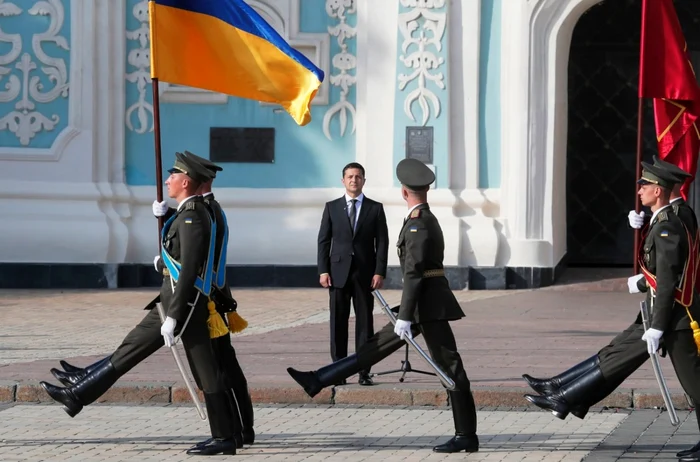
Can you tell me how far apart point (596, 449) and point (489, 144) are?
444 inches

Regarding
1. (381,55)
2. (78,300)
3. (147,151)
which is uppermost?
(381,55)

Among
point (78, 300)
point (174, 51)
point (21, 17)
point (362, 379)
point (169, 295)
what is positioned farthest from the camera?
point (21, 17)

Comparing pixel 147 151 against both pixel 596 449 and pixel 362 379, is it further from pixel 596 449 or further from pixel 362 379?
pixel 596 449

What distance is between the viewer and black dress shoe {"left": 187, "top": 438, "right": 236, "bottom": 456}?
8.08m

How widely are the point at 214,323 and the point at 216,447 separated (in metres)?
0.66

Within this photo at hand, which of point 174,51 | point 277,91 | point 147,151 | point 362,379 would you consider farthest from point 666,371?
point 147,151

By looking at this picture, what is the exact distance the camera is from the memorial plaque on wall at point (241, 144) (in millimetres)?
19531

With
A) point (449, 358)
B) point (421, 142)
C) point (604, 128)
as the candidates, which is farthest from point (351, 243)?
point (604, 128)

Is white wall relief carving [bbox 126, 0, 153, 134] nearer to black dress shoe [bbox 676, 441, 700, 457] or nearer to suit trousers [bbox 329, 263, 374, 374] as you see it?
suit trousers [bbox 329, 263, 374, 374]

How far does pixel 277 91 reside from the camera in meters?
10.1

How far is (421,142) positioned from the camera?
19266 millimetres

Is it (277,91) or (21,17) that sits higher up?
(21,17)

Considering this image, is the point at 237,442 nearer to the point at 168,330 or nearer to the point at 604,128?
the point at 168,330

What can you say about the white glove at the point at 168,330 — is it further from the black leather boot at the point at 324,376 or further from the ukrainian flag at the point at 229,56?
the ukrainian flag at the point at 229,56
